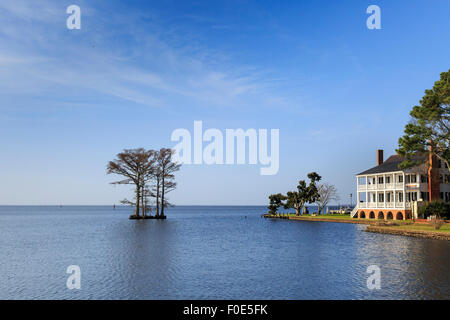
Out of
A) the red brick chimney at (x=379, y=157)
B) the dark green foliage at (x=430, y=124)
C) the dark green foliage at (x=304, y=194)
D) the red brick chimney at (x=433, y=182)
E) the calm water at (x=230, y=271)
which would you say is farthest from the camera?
the dark green foliage at (x=304, y=194)

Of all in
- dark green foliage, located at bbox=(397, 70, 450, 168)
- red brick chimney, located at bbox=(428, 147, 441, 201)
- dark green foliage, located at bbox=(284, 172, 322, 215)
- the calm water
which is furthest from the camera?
dark green foliage, located at bbox=(284, 172, 322, 215)

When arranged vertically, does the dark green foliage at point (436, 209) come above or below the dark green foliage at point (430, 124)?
below

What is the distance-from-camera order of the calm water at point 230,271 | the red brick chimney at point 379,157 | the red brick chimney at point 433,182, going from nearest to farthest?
the calm water at point 230,271 < the red brick chimney at point 433,182 < the red brick chimney at point 379,157

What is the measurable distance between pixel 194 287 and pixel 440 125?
43.1 metres

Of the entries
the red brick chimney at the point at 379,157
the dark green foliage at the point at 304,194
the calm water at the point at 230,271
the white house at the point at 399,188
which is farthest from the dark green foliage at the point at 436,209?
the dark green foliage at the point at 304,194

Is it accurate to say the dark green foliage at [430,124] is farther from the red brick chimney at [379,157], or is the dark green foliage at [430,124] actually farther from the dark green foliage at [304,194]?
the dark green foliage at [304,194]

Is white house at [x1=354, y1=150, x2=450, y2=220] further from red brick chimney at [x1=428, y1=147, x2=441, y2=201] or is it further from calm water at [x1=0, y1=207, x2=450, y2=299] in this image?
calm water at [x1=0, y1=207, x2=450, y2=299]

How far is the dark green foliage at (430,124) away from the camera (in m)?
47.8

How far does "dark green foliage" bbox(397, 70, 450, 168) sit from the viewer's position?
157ft

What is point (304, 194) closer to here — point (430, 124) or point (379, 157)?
point (379, 157)

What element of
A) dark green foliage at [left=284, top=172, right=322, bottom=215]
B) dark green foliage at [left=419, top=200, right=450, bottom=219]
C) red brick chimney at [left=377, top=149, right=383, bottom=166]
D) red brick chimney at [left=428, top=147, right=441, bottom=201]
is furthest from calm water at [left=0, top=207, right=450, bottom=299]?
dark green foliage at [left=284, top=172, right=322, bottom=215]

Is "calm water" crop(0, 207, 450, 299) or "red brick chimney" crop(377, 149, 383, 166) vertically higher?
"red brick chimney" crop(377, 149, 383, 166)

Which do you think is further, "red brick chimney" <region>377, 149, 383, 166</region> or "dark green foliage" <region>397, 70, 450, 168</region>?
"red brick chimney" <region>377, 149, 383, 166</region>
